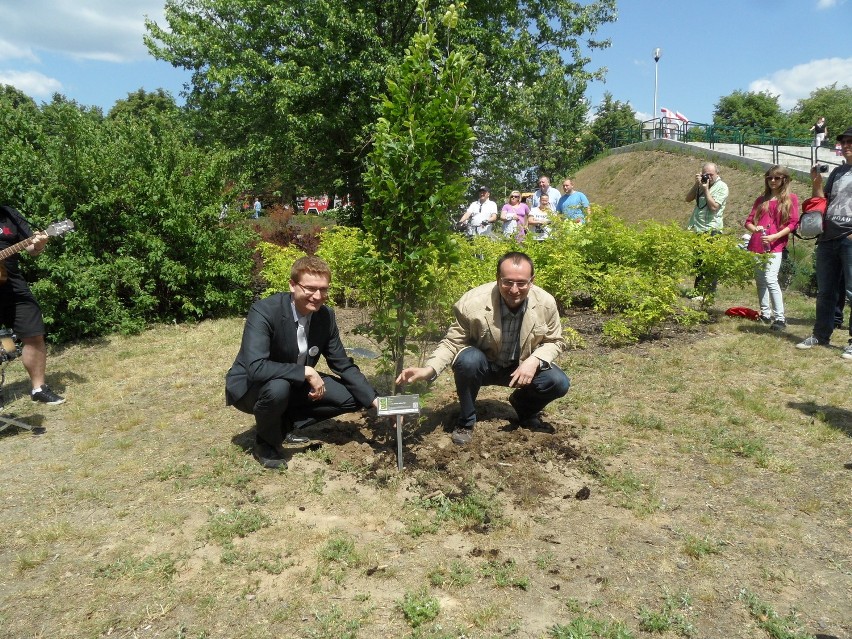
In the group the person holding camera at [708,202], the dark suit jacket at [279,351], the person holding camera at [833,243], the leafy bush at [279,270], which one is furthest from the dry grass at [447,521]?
the leafy bush at [279,270]

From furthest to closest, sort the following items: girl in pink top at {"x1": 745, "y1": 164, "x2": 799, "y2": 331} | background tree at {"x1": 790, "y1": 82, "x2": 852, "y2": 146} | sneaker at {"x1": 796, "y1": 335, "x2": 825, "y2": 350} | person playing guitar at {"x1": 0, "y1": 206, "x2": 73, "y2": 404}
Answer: background tree at {"x1": 790, "y1": 82, "x2": 852, "y2": 146}, girl in pink top at {"x1": 745, "y1": 164, "x2": 799, "y2": 331}, sneaker at {"x1": 796, "y1": 335, "x2": 825, "y2": 350}, person playing guitar at {"x1": 0, "y1": 206, "x2": 73, "y2": 404}

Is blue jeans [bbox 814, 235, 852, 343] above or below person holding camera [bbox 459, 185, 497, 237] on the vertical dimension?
below

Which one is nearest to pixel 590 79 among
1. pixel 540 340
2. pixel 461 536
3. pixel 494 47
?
pixel 494 47

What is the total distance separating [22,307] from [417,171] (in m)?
3.89

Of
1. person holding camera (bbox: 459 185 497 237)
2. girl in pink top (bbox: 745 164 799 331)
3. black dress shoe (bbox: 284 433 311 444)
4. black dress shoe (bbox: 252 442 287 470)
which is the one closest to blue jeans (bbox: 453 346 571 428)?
black dress shoe (bbox: 284 433 311 444)

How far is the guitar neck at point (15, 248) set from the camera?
16.0 feet

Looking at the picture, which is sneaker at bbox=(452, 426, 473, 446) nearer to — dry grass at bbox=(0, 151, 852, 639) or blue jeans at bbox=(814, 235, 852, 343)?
dry grass at bbox=(0, 151, 852, 639)

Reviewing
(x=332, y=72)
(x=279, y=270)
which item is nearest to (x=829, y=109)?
(x=332, y=72)

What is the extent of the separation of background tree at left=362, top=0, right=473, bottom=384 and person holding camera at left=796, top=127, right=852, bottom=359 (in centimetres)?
386

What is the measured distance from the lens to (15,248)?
16.2 feet

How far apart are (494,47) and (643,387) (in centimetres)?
1189

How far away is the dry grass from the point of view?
258 centimetres

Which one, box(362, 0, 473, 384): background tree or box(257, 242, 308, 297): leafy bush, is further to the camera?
box(257, 242, 308, 297): leafy bush

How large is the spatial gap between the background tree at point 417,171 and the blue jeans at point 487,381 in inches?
19.1
